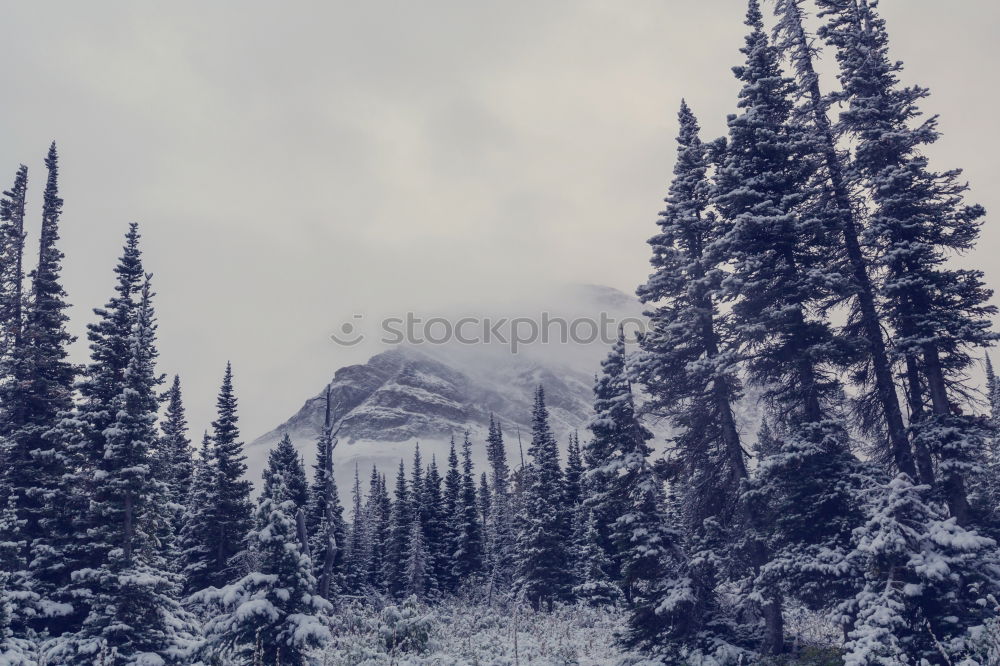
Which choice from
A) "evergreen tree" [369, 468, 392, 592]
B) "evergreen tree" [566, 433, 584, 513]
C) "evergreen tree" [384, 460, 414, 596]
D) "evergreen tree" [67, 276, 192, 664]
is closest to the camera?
"evergreen tree" [67, 276, 192, 664]

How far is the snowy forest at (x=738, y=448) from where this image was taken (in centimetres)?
1428

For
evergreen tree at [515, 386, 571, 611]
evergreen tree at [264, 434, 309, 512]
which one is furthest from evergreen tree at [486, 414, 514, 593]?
evergreen tree at [264, 434, 309, 512]

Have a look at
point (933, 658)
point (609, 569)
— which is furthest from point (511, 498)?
point (933, 658)

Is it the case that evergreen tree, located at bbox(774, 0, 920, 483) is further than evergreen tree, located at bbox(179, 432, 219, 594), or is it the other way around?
evergreen tree, located at bbox(179, 432, 219, 594)

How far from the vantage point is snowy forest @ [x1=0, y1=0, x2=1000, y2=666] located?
46.9 ft

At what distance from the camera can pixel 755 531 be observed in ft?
61.7

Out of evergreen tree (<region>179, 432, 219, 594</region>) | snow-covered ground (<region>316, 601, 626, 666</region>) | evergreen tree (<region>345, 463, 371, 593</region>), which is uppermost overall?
evergreen tree (<region>179, 432, 219, 594</region>)

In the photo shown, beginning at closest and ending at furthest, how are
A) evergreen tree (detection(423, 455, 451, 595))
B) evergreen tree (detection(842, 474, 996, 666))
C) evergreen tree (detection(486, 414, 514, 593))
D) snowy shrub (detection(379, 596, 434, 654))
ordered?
evergreen tree (detection(842, 474, 996, 666)) < snowy shrub (detection(379, 596, 434, 654)) < evergreen tree (detection(486, 414, 514, 593)) < evergreen tree (detection(423, 455, 451, 595))

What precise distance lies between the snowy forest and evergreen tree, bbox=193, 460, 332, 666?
0.20ft

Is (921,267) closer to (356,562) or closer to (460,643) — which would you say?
(460,643)

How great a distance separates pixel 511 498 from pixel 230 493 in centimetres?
4946

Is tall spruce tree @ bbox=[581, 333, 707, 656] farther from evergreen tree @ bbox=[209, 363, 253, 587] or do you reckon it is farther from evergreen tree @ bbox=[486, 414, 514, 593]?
evergreen tree @ bbox=[486, 414, 514, 593]

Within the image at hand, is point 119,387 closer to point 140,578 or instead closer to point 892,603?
point 140,578

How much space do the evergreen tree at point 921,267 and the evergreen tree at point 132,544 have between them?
2334 cm
